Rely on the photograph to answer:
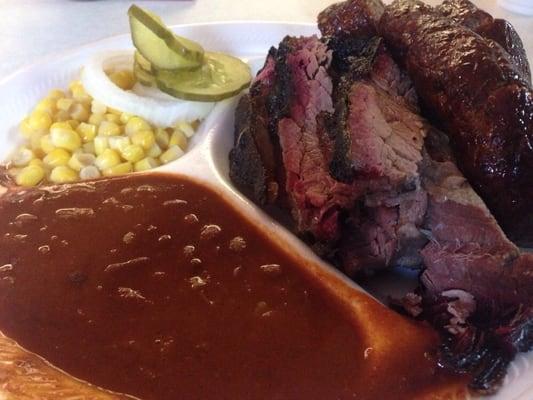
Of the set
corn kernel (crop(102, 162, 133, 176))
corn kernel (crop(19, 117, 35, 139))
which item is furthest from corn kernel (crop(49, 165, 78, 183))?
corn kernel (crop(19, 117, 35, 139))

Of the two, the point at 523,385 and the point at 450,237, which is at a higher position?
the point at 450,237

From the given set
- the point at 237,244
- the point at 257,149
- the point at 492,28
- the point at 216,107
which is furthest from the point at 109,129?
the point at 492,28

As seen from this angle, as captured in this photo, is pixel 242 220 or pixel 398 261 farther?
pixel 242 220

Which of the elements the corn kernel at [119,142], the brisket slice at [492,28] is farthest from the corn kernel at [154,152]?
the brisket slice at [492,28]

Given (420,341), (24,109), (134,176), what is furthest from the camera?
(24,109)

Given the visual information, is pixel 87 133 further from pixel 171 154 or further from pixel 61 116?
pixel 171 154

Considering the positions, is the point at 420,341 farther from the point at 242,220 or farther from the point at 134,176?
the point at 134,176

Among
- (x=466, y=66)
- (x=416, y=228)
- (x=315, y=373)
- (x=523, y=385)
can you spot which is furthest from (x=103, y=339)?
(x=466, y=66)
